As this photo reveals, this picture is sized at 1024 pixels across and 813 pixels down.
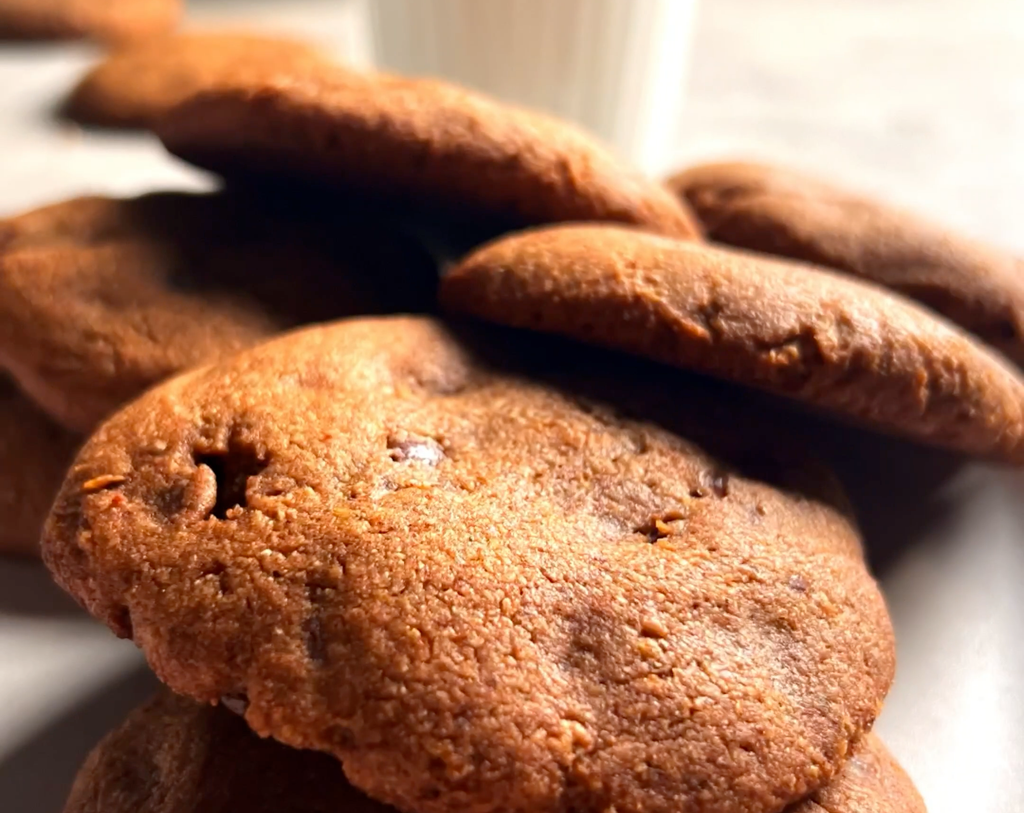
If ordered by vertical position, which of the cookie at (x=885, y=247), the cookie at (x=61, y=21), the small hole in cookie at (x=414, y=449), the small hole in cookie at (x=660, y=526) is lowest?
the cookie at (x=61, y=21)

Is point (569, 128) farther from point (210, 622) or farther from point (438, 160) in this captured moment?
point (210, 622)

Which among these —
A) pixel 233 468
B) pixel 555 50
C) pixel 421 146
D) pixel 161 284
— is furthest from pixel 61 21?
pixel 233 468

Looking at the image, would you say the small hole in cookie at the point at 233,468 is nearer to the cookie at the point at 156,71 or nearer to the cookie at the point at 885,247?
the cookie at the point at 885,247

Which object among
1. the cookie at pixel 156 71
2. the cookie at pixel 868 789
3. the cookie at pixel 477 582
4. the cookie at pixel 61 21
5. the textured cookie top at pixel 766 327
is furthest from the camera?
the cookie at pixel 61 21

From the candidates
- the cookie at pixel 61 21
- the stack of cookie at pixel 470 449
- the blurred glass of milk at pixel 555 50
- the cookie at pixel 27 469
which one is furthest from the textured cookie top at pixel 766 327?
the cookie at pixel 61 21

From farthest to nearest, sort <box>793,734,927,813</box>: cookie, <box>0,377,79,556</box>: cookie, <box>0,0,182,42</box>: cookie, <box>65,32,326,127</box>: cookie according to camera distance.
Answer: <box>0,0,182,42</box>: cookie
<box>65,32,326,127</box>: cookie
<box>0,377,79,556</box>: cookie
<box>793,734,927,813</box>: cookie

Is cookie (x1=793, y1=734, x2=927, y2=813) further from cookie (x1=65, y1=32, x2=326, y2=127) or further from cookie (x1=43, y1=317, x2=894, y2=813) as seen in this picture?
cookie (x1=65, y1=32, x2=326, y2=127)

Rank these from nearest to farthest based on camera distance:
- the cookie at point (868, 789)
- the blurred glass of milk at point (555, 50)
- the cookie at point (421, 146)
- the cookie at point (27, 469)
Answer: the cookie at point (868, 789) < the cookie at point (421, 146) < the cookie at point (27, 469) < the blurred glass of milk at point (555, 50)

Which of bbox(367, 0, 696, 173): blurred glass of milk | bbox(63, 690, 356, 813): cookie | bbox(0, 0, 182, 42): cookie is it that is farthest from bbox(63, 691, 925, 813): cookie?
bbox(0, 0, 182, 42): cookie
